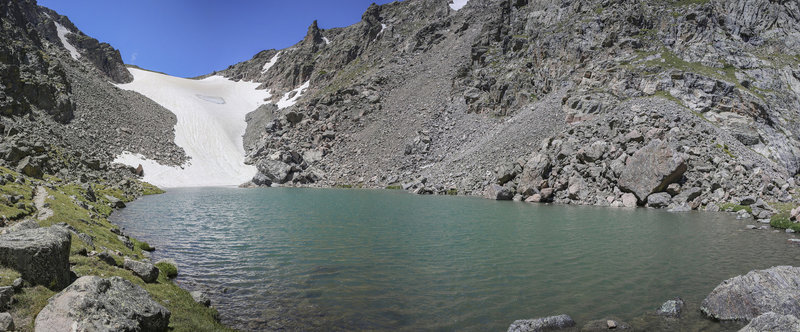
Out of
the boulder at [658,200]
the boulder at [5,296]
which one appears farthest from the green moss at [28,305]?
the boulder at [658,200]

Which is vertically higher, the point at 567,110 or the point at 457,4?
the point at 457,4

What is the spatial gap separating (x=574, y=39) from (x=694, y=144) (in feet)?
142

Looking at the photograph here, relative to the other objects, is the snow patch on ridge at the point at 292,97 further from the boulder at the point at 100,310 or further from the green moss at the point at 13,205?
the boulder at the point at 100,310

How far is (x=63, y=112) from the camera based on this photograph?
77562 millimetres

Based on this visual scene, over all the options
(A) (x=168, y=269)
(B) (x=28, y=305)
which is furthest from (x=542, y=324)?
(A) (x=168, y=269)

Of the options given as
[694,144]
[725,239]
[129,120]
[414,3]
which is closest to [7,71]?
[129,120]

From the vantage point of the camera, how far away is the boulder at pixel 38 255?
8.66 metres

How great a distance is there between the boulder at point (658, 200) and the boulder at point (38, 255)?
51.9 meters

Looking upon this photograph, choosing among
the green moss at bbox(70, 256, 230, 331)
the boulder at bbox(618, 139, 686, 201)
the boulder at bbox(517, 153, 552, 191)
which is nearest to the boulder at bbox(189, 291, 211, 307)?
the green moss at bbox(70, 256, 230, 331)

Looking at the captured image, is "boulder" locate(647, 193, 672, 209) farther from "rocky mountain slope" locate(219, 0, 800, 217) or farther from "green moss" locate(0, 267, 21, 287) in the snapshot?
"green moss" locate(0, 267, 21, 287)

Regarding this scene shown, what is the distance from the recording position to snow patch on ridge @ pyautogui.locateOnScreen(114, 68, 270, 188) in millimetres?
92688

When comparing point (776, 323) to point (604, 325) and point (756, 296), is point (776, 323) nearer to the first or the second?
point (604, 325)

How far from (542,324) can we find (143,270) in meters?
14.0

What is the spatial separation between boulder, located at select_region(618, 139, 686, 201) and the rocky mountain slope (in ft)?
0.74
